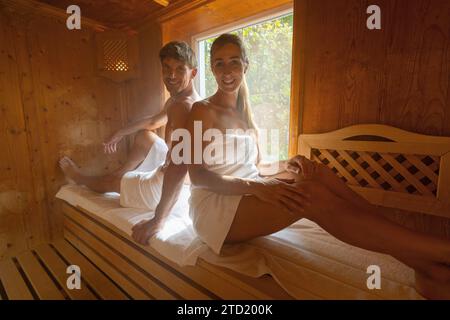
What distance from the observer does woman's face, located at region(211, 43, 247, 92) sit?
3.68ft

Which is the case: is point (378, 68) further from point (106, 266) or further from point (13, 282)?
point (13, 282)

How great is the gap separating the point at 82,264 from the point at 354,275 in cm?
174

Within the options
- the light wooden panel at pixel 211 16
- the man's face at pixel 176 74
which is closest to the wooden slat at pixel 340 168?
the man's face at pixel 176 74

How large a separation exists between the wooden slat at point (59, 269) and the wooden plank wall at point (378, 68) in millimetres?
1674

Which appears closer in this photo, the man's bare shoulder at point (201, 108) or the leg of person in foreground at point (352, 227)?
the leg of person in foreground at point (352, 227)

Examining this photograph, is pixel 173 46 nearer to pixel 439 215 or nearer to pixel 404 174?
pixel 404 174

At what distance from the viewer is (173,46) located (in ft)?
4.66

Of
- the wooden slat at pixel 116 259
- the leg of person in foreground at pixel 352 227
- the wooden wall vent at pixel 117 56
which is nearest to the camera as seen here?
the leg of person in foreground at pixel 352 227

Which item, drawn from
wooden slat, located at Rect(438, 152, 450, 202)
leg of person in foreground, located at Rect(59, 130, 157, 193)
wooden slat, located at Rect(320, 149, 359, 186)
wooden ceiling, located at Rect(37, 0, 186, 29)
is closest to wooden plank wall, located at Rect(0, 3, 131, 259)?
wooden ceiling, located at Rect(37, 0, 186, 29)

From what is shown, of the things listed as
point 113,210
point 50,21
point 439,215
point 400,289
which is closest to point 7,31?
point 50,21

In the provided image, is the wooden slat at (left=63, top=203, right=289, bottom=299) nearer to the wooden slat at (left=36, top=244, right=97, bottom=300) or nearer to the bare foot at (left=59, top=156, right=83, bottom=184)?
the wooden slat at (left=36, top=244, right=97, bottom=300)

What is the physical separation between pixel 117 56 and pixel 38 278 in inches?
77.3

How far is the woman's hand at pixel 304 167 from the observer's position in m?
0.93

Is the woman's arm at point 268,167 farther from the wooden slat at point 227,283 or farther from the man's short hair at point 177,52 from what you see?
the man's short hair at point 177,52
